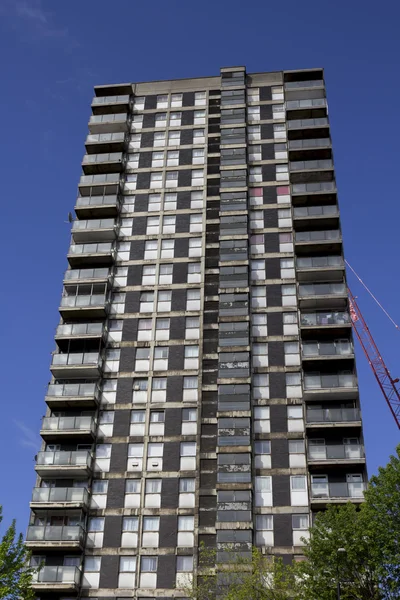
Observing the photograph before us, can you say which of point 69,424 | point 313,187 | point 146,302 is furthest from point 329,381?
point 313,187

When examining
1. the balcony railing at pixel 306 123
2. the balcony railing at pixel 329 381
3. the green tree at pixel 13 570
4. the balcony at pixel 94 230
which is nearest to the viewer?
the green tree at pixel 13 570

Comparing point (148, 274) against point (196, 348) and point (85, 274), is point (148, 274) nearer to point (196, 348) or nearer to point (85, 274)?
point (85, 274)

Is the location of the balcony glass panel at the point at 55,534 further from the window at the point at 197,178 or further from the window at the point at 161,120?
the window at the point at 161,120

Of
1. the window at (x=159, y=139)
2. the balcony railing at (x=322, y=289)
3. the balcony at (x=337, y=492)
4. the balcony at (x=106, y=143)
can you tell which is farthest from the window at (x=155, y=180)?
the balcony at (x=337, y=492)

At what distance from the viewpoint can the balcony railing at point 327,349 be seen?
57156 millimetres

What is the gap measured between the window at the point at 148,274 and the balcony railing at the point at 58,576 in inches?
918

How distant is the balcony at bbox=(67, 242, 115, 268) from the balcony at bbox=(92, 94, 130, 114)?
56.0 ft

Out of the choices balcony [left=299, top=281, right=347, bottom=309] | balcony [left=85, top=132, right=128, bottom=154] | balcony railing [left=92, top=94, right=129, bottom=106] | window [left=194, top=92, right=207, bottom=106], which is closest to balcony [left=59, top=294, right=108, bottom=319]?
balcony [left=299, top=281, right=347, bottom=309]

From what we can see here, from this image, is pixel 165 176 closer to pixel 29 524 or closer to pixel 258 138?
pixel 258 138

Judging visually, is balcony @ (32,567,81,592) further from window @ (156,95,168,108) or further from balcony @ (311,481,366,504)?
window @ (156,95,168,108)

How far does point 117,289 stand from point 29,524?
787 inches

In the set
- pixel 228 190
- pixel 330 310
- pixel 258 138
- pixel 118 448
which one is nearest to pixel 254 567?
pixel 118 448

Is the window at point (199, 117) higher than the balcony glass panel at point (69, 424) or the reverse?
higher

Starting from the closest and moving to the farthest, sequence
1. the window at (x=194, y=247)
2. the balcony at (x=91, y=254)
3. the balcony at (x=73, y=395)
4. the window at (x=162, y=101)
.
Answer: the balcony at (x=73, y=395), the window at (x=194, y=247), the balcony at (x=91, y=254), the window at (x=162, y=101)
